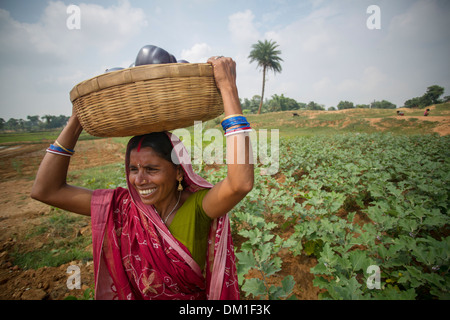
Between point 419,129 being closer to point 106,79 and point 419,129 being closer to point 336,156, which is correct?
point 336,156

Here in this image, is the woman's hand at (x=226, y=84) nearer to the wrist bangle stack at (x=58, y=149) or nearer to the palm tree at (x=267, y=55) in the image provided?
the wrist bangle stack at (x=58, y=149)

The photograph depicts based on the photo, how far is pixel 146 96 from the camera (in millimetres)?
1095

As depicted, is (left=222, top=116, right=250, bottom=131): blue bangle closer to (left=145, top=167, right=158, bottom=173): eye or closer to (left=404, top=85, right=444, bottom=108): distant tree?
(left=145, top=167, right=158, bottom=173): eye

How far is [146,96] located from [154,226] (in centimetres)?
104

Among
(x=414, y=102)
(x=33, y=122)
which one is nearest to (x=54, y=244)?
(x=414, y=102)

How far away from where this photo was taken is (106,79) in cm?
109

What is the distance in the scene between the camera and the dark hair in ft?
5.12

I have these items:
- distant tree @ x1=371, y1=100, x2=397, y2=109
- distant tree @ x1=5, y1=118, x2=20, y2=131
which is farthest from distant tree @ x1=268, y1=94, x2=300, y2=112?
distant tree @ x1=5, y1=118, x2=20, y2=131

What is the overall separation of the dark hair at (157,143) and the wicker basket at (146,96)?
0.31 m

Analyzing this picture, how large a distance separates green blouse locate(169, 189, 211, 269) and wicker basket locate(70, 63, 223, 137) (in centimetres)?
64

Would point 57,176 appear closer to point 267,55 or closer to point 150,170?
point 150,170

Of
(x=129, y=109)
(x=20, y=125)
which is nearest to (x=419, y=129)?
(x=129, y=109)

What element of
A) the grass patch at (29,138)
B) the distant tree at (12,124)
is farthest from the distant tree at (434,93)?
the distant tree at (12,124)
